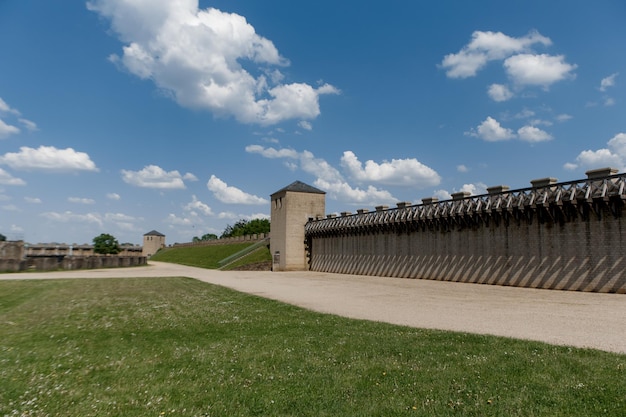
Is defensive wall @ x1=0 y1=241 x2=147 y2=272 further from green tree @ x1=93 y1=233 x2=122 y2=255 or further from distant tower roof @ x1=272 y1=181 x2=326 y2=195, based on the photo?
green tree @ x1=93 y1=233 x2=122 y2=255

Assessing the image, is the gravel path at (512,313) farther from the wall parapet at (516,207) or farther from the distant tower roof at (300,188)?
the distant tower roof at (300,188)

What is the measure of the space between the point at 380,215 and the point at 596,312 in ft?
94.7

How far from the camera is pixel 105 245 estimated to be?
104 metres

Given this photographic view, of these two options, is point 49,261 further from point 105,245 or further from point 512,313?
point 105,245

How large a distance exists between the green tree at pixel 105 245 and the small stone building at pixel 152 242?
29852 millimetres

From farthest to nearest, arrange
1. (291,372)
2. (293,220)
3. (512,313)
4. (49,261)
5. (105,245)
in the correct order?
(105,245) < (293,220) < (49,261) < (512,313) < (291,372)

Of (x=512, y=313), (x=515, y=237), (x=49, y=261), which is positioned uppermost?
(x=515, y=237)

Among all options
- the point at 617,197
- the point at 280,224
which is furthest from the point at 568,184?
the point at 280,224

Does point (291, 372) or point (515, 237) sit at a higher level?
point (515, 237)

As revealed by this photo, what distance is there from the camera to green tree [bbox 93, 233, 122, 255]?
103m

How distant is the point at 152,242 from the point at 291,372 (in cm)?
14074

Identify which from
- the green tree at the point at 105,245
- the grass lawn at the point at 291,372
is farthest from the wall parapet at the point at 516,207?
the green tree at the point at 105,245

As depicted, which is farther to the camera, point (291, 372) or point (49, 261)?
point (49, 261)

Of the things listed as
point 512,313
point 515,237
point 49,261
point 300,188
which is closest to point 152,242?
point 49,261
